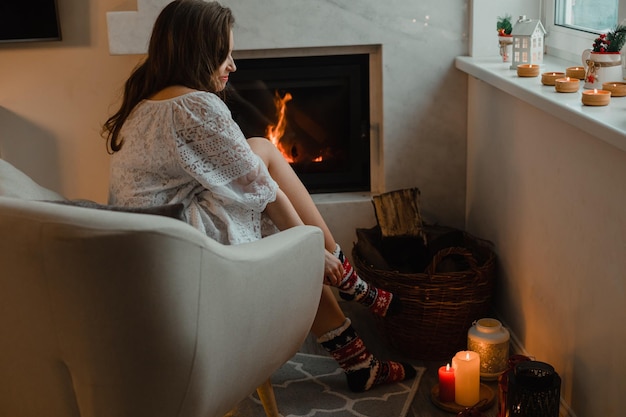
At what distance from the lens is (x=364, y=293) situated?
2.48 meters

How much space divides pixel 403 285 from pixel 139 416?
3.71 feet

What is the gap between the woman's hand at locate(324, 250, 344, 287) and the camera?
2.28 metres

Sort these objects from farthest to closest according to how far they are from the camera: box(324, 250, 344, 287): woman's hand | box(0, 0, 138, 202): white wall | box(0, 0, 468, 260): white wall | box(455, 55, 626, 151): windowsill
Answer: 1. box(0, 0, 138, 202): white wall
2. box(0, 0, 468, 260): white wall
3. box(324, 250, 344, 287): woman's hand
4. box(455, 55, 626, 151): windowsill

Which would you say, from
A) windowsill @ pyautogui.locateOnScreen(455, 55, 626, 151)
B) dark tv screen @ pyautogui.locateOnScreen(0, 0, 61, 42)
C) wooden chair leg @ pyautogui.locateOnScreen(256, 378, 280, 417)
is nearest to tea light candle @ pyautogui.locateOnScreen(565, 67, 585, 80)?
windowsill @ pyautogui.locateOnScreen(455, 55, 626, 151)

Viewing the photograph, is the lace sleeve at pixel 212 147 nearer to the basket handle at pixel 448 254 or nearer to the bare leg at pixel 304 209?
the bare leg at pixel 304 209

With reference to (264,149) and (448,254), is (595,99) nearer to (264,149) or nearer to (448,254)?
(448,254)

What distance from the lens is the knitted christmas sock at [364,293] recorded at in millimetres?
2445

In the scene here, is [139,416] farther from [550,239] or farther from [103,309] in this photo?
[550,239]

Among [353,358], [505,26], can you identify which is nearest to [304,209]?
[353,358]

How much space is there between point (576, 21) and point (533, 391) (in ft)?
4.23

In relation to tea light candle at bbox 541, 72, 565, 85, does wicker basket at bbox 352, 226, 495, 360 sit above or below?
below

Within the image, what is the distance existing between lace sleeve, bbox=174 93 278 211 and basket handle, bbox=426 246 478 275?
0.71m

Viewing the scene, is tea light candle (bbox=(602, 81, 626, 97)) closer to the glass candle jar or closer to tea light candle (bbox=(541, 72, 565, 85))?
tea light candle (bbox=(541, 72, 565, 85))

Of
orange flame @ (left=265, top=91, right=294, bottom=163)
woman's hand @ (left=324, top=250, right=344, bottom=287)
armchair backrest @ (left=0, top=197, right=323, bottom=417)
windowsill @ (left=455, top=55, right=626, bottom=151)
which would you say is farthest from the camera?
orange flame @ (left=265, top=91, right=294, bottom=163)
